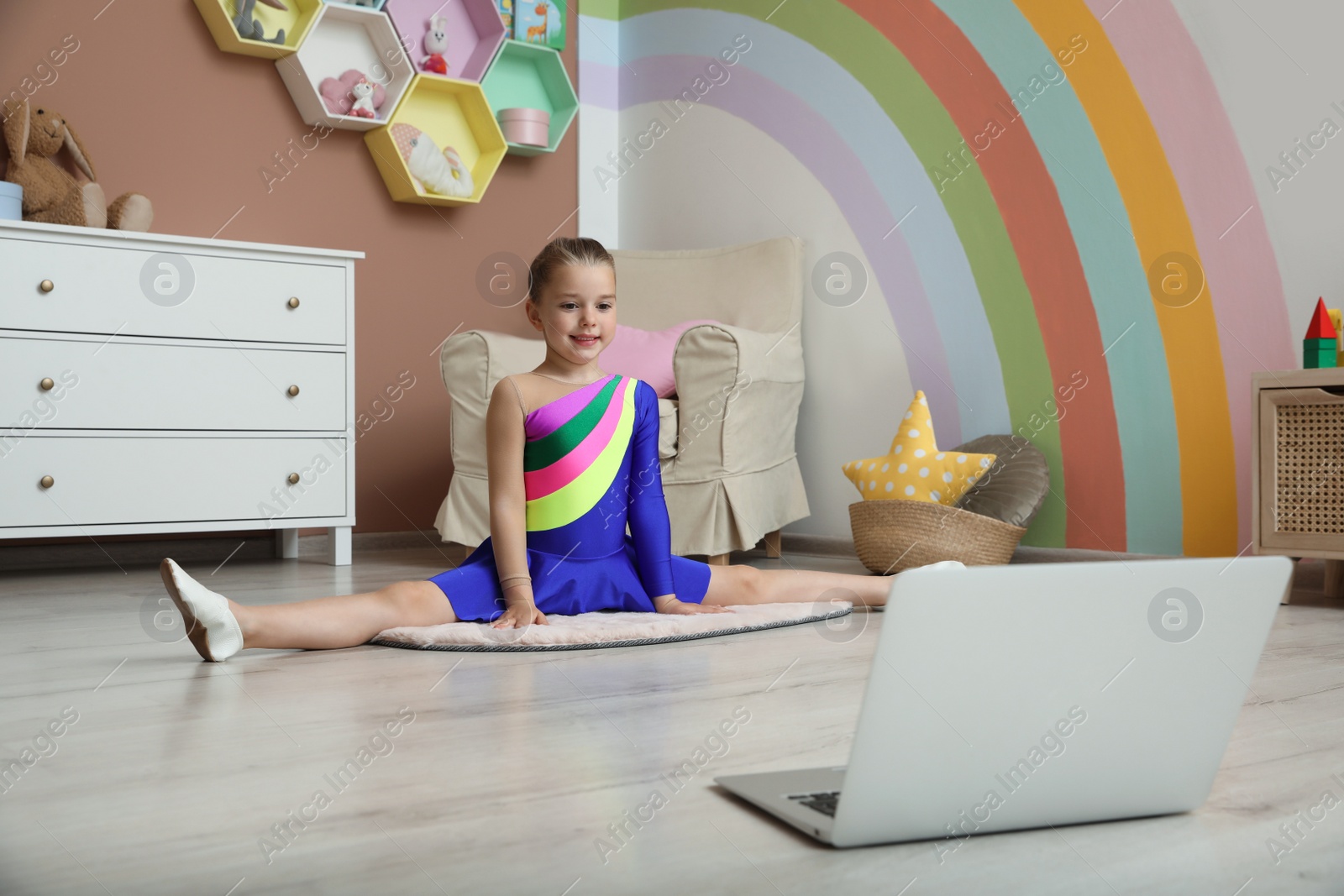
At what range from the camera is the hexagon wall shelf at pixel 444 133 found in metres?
3.46

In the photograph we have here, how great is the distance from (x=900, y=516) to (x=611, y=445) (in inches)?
40.1

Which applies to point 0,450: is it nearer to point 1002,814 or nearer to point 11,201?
point 11,201

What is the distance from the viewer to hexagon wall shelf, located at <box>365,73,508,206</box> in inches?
136

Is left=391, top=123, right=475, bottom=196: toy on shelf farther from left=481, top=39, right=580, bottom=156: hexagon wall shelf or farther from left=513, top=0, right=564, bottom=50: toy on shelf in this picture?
left=513, top=0, right=564, bottom=50: toy on shelf

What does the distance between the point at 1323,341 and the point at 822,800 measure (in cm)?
176

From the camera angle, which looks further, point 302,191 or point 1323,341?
point 302,191

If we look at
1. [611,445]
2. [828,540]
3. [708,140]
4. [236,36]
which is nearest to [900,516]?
[828,540]

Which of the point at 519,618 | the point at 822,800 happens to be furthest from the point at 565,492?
the point at 822,800

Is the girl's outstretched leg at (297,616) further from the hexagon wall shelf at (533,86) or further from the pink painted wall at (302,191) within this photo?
the hexagon wall shelf at (533,86)

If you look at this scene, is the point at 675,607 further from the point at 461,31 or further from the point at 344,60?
the point at 461,31

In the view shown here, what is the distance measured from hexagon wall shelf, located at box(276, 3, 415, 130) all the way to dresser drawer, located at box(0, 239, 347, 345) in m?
0.65

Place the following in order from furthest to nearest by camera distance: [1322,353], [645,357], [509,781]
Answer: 1. [645,357]
2. [1322,353]
3. [509,781]

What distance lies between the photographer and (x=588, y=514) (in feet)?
5.81

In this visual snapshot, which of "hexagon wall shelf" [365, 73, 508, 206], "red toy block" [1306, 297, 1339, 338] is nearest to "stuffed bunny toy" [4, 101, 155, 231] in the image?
"hexagon wall shelf" [365, 73, 508, 206]
